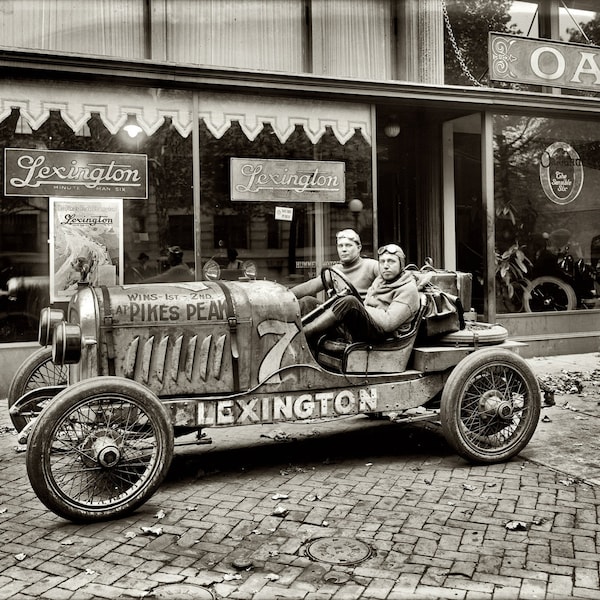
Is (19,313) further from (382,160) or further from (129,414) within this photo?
(382,160)

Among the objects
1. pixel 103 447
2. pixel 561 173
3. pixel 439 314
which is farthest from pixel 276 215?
pixel 103 447

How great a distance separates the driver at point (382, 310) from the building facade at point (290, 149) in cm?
392

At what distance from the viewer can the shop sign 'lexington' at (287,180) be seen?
31.1 ft

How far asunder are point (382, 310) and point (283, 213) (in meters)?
4.40

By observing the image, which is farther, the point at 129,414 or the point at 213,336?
the point at 213,336

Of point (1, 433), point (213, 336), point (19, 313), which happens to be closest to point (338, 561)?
point (213, 336)

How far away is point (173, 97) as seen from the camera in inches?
356

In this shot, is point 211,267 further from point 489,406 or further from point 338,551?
Result: point 338,551

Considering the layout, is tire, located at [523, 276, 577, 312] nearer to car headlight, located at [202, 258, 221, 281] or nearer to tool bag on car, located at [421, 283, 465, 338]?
car headlight, located at [202, 258, 221, 281]

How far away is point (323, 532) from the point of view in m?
4.18

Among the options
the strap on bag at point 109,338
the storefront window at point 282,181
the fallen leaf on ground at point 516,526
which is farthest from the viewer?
the storefront window at point 282,181

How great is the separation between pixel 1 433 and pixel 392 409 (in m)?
3.72

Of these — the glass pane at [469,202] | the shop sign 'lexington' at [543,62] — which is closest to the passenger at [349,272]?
the glass pane at [469,202]

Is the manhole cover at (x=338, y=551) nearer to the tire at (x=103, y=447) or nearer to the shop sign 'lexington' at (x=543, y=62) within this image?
the tire at (x=103, y=447)
